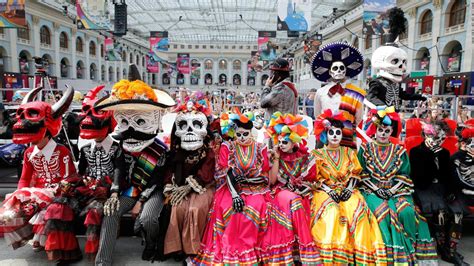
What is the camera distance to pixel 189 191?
2924 mm

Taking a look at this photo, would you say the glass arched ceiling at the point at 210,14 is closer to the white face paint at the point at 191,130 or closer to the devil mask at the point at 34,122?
the white face paint at the point at 191,130

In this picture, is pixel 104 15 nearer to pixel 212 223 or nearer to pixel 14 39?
pixel 14 39

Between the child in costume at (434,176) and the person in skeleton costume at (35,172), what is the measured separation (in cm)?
327

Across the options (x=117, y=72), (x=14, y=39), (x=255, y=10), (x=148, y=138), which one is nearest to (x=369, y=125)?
(x=148, y=138)

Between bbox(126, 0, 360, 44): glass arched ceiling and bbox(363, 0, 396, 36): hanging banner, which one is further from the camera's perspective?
bbox(126, 0, 360, 44): glass arched ceiling

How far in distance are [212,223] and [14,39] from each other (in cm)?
2321

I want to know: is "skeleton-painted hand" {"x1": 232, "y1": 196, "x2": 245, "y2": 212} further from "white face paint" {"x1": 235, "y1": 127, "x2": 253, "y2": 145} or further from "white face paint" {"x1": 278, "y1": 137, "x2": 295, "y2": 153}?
"white face paint" {"x1": 278, "y1": 137, "x2": 295, "y2": 153}

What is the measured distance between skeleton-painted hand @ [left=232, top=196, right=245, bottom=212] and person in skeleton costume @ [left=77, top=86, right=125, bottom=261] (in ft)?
3.54

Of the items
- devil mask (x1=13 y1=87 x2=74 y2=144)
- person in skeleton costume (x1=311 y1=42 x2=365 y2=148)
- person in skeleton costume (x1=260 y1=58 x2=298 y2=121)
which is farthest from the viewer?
person in skeleton costume (x1=260 y1=58 x2=298 y2=121)

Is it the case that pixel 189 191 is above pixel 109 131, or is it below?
below

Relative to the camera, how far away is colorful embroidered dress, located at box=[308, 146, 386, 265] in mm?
2516

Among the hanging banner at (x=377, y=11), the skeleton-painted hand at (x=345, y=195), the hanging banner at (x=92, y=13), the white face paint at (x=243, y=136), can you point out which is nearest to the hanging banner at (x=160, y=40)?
the hanging banner at (x=92, y=13)

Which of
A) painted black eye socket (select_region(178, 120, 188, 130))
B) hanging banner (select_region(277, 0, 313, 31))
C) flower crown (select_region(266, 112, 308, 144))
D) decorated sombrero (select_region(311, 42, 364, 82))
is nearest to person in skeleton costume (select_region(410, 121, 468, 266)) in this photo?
decorated sombrero (select_region(311, 42, 364, 82))

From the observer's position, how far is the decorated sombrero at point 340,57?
353cm
